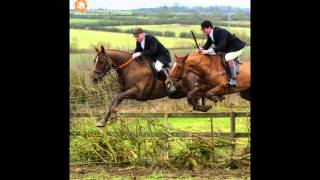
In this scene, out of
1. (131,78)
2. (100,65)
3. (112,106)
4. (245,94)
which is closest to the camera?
(245,94)

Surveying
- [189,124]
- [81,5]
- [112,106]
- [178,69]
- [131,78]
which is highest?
[81,5]

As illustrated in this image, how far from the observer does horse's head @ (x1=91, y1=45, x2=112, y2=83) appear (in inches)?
368

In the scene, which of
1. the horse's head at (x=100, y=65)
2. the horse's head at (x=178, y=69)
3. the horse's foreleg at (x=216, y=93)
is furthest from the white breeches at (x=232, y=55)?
the horse's head at (x=100, y=65)

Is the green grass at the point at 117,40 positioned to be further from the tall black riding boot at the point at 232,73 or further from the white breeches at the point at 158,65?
the tall black riding boot at the point at 232,73

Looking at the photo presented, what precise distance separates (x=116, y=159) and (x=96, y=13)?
6.11 feet

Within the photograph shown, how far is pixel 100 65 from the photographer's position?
369 inches

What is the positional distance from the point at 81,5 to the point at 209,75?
5.99 ft

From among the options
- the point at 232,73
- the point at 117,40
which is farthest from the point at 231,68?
the point at 117,40

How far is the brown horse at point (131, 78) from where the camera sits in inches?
369

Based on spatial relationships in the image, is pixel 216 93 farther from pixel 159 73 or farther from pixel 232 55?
pixel 159 73
